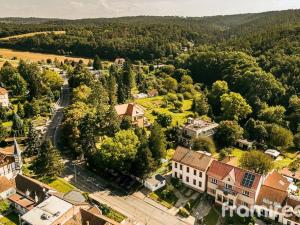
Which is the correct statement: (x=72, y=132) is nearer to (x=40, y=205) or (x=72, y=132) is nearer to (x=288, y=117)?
(x=40, y=205)

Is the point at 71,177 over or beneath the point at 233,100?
beneath

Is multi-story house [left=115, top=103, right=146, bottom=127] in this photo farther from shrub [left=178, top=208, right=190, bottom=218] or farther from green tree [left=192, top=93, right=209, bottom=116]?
shrub [left=178, top=208, right=190, bottom=218]

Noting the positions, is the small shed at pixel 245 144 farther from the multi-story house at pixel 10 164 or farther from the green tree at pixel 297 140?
the multi-story house at pixel 10 164

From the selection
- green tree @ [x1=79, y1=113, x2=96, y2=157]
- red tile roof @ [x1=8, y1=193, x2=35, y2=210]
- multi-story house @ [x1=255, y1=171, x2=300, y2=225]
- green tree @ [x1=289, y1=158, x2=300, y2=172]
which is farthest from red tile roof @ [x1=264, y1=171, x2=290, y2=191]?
red tile roof @ [x1=8, y1=193, x2=35, y2=210]

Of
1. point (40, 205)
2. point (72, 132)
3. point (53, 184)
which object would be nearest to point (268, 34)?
point (72, 132)

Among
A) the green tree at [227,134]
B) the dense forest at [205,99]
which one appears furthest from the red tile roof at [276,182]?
the green tree at [227,134]

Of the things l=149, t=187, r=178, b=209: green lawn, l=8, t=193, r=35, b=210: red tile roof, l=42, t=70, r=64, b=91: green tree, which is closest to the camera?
l=8, t=193, r=35, b=210: red tile roof

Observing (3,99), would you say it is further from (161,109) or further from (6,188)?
(161,109)

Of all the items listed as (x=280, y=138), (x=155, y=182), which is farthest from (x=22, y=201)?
(x=280, y=138)
